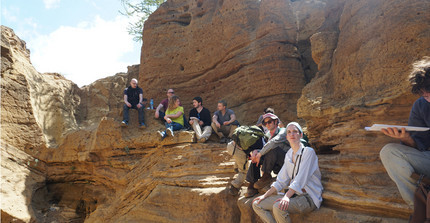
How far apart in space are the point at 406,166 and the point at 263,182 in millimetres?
2328

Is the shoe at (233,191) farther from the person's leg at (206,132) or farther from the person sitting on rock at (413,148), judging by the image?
the person sitting on rock at (413,148)

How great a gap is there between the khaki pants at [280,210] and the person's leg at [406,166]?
3.76ft

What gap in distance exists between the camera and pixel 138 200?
752cm

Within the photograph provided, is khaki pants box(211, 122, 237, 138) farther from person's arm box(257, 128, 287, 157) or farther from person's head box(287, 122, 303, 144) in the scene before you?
person's head box(287, 122, 303, 144)

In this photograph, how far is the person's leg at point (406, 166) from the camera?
3406 millimetres

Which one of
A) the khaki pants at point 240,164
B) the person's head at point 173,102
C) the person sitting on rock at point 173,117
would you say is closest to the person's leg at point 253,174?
the khaki pants at point 240,164

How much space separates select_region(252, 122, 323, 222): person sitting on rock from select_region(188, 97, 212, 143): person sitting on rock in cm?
353

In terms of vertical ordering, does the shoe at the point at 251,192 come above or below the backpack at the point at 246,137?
below

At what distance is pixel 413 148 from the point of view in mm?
3541

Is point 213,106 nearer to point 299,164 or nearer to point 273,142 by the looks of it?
point 273,142

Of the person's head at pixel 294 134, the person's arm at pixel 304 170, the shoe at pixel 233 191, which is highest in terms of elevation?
the person's head at pixel 294 134

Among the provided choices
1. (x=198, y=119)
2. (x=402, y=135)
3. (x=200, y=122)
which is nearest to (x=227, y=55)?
(x=198, y=119)

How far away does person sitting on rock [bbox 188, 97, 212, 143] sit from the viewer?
7.96m

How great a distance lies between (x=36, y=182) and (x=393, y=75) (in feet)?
33.9
